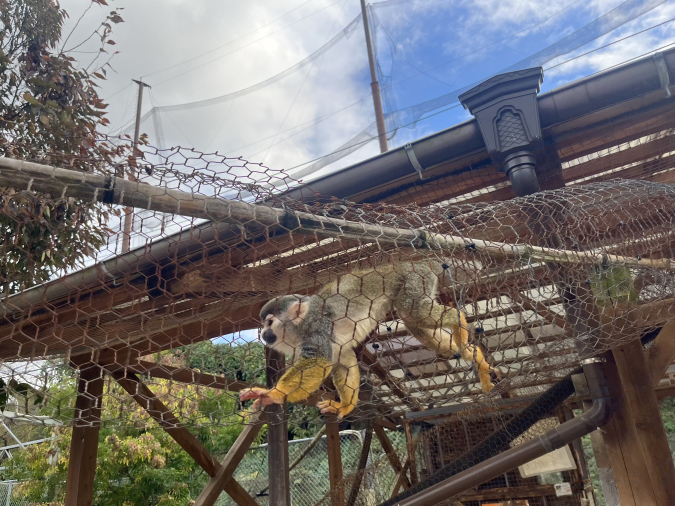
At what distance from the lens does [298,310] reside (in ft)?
6.00

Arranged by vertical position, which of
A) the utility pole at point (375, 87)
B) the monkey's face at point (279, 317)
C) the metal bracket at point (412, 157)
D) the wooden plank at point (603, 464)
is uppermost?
the utility pole at point (375, 87)

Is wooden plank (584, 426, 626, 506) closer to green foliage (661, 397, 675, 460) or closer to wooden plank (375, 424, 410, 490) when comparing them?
wooden plank (375, 424, 410, 490)

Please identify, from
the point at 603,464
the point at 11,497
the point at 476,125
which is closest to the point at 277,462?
the point at 603,464

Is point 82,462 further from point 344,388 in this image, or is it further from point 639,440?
point 639,440

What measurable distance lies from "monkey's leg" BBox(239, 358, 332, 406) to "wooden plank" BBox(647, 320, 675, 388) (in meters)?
1.78

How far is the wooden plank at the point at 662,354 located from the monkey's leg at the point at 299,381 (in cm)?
178

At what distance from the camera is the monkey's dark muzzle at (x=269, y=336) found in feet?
5.96

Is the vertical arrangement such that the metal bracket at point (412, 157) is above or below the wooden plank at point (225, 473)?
above

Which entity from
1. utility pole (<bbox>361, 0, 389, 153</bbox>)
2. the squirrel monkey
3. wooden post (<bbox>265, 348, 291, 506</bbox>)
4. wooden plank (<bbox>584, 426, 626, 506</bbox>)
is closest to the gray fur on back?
the squirrel monkey

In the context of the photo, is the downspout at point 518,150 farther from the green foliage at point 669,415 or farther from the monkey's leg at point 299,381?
the green foliage at point 669,415

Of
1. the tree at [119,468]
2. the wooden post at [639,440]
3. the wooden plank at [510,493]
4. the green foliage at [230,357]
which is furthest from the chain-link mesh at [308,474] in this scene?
the green foliage at [230,357]

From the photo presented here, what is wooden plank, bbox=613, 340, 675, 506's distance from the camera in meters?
2.19

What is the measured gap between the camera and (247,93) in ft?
37.4

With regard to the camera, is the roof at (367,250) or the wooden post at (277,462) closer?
the roof at (367,250)
